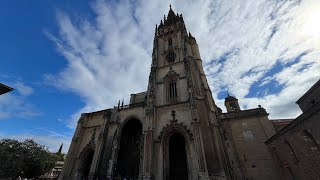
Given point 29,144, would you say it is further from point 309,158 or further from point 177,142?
point 309,158

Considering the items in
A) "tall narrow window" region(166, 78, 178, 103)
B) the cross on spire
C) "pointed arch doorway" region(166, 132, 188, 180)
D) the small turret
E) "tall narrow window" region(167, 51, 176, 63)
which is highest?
"tall narrow window" region(167, 51, 176, 63)

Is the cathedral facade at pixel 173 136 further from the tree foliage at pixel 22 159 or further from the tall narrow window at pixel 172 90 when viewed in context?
the tree foliage at pixel 22 159

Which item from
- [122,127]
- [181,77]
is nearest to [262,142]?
[181,77]

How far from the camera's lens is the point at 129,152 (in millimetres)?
22109

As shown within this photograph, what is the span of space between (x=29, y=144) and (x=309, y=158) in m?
37.5

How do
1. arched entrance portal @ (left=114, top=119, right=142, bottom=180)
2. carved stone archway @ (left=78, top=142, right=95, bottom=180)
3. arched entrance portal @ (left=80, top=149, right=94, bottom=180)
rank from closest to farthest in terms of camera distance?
arched entrance portal @ (left=114, top=119, right=142, bottom=180)
carved stone archway @ (left=78, top=142, right=95, bottom=180)
arched entrance portal @ (left=80, top=149, right=94, bottom=180)

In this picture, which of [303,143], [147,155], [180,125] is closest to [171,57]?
[180,125]

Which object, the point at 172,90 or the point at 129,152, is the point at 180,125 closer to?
the point at 172,90

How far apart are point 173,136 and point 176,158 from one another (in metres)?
2.39

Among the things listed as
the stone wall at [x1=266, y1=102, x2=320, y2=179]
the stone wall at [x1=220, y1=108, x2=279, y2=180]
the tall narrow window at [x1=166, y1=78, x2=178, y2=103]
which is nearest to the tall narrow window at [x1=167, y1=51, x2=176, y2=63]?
the tall narrow window at [x1=166, y1=78, x2=178, y2=103]

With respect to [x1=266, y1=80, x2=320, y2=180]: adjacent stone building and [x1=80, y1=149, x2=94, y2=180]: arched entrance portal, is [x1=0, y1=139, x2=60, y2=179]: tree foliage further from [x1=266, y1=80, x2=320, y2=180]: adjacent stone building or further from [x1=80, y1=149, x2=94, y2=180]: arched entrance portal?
[x1=266, y1=80, x2=320, y2=180]: adjacent stone building

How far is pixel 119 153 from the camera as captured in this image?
70.5 feet

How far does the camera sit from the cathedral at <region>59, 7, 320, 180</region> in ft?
52.4

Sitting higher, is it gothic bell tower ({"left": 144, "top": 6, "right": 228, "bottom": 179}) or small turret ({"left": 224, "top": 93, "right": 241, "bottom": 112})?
small turret ({"left": 224, "top": 93, "right": 241, "bottom": 112})
